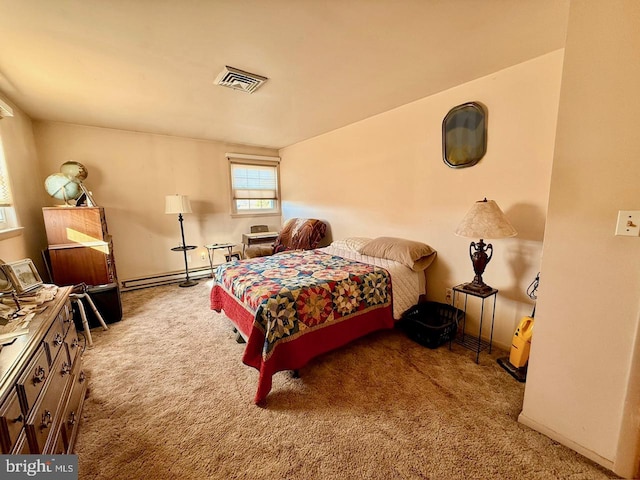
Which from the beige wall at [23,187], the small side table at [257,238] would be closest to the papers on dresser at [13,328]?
the beige wall at [23,187]

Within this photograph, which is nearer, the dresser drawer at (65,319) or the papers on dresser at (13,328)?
the papers on dresser at (13,328)

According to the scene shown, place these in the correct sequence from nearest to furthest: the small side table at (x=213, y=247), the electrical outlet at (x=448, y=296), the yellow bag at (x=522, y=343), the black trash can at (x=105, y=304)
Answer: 1. the yellow bag at (x=522, y=343)
2. the electrical outlet at (x=448, y=296)
3. the black trash can at (x=105, y=304)
4. the small side table at (x=213, y=247)

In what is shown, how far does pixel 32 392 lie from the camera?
3.10ft

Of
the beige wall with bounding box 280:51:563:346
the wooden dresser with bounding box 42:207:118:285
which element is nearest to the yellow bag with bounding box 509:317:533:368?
the beige wall with bounding box 280:51:563:346

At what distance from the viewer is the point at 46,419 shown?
103 centimetres

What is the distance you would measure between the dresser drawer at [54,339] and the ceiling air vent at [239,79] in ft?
6.65

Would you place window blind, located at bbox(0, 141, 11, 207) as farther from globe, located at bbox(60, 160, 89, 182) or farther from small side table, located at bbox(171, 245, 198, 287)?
small side table, located at bbox(171, 245, 198, 287)

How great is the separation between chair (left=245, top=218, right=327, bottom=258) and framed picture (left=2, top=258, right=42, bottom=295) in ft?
7.92

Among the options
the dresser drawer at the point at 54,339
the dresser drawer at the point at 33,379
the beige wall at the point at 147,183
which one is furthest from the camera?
the beige wall at the point at 147,183

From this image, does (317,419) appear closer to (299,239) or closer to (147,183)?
(299,239)

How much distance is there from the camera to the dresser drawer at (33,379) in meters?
0.87

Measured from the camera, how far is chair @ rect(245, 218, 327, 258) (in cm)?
387

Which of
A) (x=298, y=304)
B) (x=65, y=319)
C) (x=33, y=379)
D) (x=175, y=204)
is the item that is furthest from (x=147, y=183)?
(x=33, y=379)

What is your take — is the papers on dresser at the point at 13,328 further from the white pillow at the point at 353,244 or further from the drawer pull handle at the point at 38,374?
the white pillow at the point at 353,244
